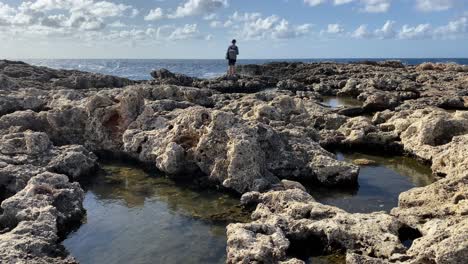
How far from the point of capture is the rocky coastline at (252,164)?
10148 mm

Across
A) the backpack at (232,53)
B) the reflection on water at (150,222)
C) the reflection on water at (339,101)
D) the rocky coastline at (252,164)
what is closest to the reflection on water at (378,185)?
the rocky coastline at (252,164)

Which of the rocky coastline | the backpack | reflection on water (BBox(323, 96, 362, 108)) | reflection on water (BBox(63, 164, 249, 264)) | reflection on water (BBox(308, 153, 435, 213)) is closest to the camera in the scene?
the rocky coastline

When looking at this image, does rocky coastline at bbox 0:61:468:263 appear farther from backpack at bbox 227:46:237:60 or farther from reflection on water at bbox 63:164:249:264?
backpack at bbox 227:46:237:60

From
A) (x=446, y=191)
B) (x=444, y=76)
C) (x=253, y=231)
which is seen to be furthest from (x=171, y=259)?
(x=444, y=76)

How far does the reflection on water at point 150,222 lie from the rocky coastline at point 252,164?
0.60 metres

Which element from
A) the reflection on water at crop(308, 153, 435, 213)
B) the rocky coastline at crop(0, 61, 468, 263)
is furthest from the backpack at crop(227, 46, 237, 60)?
the reflection on water at crop(308, 153, 435, 213)

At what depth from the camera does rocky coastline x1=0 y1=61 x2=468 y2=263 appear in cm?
1015

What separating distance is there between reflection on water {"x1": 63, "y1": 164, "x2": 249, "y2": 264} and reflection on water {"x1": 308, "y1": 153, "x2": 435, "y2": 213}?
3.25 metres

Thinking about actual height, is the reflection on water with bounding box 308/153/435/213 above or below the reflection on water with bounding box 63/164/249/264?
above

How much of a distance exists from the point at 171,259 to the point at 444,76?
4999 centimetres

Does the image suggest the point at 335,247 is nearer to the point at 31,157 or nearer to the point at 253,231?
the point at 253,231

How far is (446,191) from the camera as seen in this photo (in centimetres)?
1239

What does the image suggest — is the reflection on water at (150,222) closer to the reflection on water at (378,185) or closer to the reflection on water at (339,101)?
the reflection on water at (378,185)

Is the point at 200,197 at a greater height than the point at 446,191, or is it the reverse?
the point at 446,191
